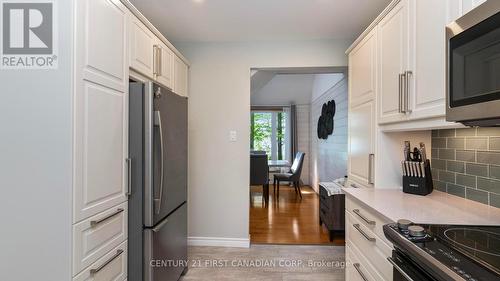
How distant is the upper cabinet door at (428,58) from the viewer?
4.25 feet

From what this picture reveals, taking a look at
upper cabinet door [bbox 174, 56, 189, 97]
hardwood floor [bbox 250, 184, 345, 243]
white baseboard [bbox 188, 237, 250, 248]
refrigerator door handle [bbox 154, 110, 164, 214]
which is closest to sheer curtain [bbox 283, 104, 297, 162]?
hardwood floor [bbox 250, 184, 345, 243]

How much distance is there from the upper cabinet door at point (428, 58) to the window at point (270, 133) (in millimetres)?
5868

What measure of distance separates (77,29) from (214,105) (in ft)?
6.36

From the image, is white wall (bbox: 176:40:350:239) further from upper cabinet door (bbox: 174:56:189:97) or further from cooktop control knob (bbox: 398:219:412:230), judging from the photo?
cooktop control knob (bbox: 398:219:412:230)

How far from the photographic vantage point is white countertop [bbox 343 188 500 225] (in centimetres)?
126

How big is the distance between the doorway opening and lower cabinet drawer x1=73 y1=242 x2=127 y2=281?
71.6 inches

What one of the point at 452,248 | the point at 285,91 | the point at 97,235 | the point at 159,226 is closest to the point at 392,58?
the point at 452,248

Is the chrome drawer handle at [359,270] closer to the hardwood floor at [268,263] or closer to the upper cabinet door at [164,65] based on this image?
the hardwood floor at [268,263]

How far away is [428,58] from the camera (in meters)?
1.40

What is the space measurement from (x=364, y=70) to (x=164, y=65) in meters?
1.75

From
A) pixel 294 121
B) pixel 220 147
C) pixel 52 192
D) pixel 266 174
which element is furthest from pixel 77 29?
pixel 294 121

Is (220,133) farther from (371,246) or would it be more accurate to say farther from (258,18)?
(371,246)

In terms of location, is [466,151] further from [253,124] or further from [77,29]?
[253,124]

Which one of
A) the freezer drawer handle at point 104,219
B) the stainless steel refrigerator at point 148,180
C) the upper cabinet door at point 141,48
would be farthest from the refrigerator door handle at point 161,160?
the upper cabinet door at point 141,48
